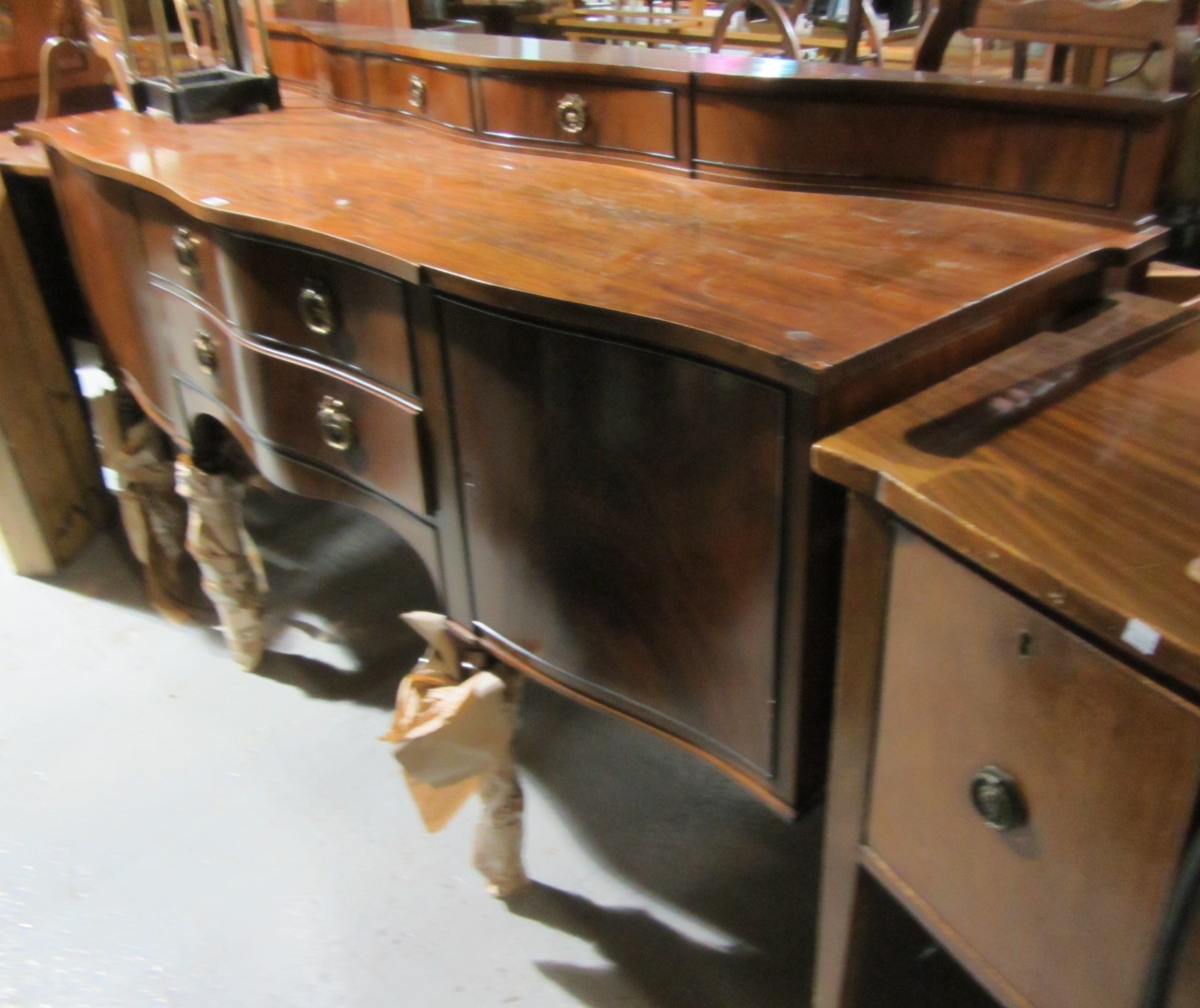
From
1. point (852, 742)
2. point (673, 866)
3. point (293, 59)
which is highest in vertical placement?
point (293, 59)

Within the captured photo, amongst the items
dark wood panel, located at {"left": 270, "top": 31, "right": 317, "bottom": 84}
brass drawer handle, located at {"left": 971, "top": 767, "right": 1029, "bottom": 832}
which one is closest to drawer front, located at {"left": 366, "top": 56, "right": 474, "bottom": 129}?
dark wood panel, located at {"left": 270, "top": 31, "right": 317, "bottom": 84}

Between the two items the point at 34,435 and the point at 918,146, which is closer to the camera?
the point at 918,146

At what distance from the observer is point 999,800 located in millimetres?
593

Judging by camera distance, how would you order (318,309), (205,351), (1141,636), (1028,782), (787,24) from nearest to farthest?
(1141,636)
(1028,782)
(318,309)
(205,351)
(787,24)

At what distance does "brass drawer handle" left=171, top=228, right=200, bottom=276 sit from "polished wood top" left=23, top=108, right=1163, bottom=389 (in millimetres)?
47

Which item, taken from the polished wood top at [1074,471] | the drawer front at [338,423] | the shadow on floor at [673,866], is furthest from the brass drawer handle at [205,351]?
the polished wood top at [1074,471]

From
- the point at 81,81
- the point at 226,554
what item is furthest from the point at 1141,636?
the point at 81,81

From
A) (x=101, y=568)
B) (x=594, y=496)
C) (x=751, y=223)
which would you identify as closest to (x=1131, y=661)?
(x=594, y=496)

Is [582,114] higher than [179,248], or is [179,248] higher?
[582,114]

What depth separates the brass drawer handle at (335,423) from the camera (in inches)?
41.3

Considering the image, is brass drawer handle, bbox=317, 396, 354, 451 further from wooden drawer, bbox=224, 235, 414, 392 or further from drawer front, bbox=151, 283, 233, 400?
drawer front, bbox=151, 283, 233, 400

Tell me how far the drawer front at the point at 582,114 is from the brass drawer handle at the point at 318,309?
1.24 ft

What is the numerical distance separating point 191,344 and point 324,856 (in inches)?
25.7

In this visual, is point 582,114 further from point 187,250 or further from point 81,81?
point 81,81
